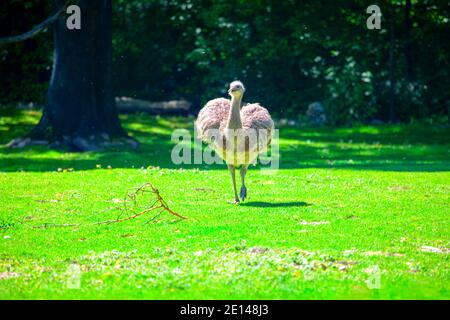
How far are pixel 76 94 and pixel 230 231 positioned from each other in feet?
46.0

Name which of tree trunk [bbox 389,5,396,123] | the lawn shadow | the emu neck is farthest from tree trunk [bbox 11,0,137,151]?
tree trunk [bbox 389,5,396,123]

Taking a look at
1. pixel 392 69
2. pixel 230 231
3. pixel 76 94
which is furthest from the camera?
pixel 392 69

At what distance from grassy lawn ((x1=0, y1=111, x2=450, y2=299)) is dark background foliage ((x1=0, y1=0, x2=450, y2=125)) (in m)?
8.93

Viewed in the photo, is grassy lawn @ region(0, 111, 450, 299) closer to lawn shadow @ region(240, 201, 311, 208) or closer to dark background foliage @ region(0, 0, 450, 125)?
lawn shadow @ region(240, 201, 311, 208)

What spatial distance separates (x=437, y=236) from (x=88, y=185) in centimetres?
857

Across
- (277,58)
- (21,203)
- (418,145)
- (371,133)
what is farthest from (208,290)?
(277,58)

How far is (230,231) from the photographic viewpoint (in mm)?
13109

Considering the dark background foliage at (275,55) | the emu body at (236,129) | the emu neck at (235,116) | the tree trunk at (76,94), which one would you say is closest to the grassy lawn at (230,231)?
the emu body at (236,129)

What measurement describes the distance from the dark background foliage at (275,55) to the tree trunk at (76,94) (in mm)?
6729

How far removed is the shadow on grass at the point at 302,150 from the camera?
74.2ft

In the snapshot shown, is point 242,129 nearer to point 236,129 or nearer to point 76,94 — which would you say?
point 236,129

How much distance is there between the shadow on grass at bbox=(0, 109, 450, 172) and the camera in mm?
22609

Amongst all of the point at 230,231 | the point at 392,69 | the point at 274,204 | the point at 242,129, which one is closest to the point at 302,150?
the point at 392,69

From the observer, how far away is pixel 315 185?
18.3 m
